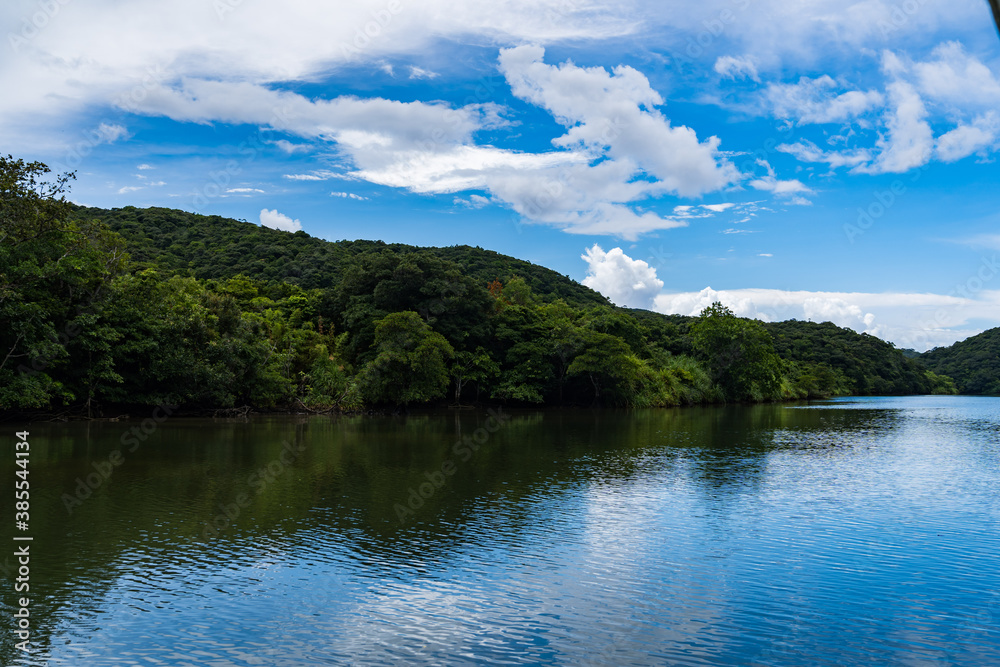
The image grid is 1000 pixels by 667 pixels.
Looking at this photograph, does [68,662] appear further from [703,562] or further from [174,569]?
[703,562]

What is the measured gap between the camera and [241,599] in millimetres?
8766

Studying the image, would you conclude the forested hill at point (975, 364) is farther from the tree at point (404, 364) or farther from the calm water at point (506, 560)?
the calm water at point (506, 560)

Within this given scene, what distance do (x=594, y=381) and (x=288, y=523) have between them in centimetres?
3760

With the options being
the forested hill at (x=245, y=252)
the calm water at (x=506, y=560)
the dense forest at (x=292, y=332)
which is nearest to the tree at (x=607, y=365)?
the dense forest at (x=292, y=332)

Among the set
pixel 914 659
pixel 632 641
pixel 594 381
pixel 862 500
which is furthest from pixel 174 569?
pixel 594 381

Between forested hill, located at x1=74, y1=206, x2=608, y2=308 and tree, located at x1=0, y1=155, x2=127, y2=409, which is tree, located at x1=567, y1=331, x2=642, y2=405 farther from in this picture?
tree, located at x1=0, y1=155, x2=127, y2=409

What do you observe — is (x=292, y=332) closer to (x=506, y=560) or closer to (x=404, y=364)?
(x=404, y=364)

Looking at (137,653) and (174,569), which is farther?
(174,569)

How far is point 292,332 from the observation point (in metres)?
42.5

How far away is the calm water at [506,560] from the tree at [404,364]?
1751cm

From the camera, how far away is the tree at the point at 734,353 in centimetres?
5947

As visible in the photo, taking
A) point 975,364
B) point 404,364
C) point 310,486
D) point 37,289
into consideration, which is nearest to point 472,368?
point 404,364

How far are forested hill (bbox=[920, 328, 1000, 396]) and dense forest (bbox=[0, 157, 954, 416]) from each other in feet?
A: 133

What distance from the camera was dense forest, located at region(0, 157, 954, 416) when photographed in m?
27.5
